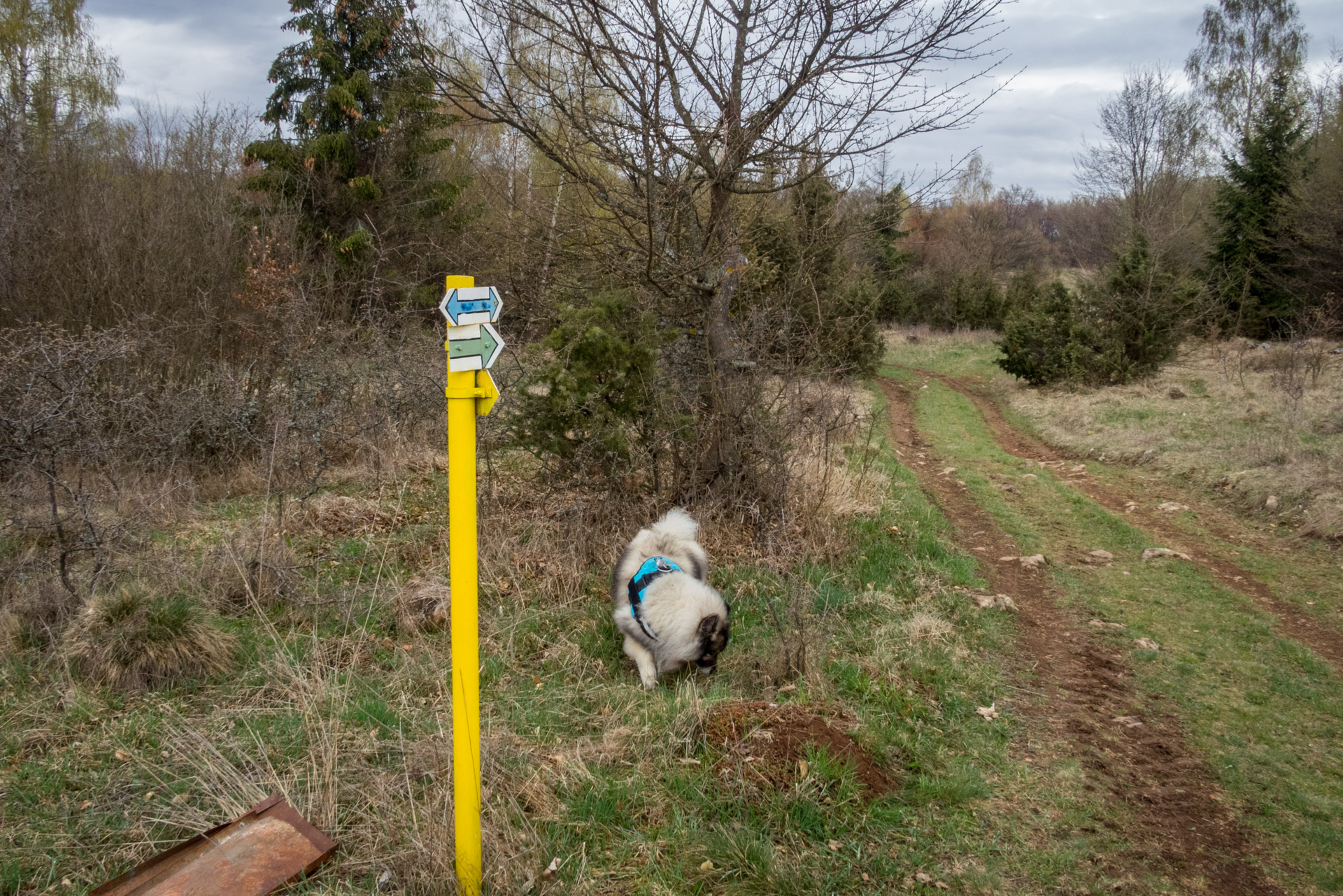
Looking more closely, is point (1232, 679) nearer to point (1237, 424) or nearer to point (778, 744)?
point (778, 744)

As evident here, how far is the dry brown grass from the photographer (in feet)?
31.7

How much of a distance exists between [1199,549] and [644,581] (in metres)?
7.01

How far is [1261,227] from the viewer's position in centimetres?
2492

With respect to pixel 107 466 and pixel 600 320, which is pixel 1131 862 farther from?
pixel 107 466

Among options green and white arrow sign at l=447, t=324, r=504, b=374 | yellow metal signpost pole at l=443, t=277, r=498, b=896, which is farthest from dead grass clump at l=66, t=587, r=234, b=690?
green and white arrow sign at l=447, t=324, r=504, b=374

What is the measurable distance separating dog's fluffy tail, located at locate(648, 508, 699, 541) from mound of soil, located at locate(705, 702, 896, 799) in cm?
178

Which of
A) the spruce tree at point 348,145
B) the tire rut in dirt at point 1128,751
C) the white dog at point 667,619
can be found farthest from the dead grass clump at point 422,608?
the spruce tree at point 348,145

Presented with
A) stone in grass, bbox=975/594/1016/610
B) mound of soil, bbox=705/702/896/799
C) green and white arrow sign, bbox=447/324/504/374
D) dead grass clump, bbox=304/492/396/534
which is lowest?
stone in grass, bbox=975/594/1016/610

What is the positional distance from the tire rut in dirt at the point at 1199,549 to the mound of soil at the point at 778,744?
14.3 feet

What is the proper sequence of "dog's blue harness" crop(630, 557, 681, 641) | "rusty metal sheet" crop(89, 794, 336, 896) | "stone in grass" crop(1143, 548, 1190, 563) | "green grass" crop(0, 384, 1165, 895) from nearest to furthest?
"rusty metal sheet" crop(89, 794, 336, 896) < "green grass" crop(0, 384, 1165, 895) < "dog's blue harness" crop(630, 557, 681, 641) < "stone in grass" crop(1143, 548, 1190, 563)

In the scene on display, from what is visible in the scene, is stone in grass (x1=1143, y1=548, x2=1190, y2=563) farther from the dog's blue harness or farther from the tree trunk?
the dog's blue harness

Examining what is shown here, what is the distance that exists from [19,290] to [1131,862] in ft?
40.7

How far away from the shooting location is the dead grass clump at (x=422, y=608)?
19.2 feet

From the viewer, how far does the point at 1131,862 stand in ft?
12.0
